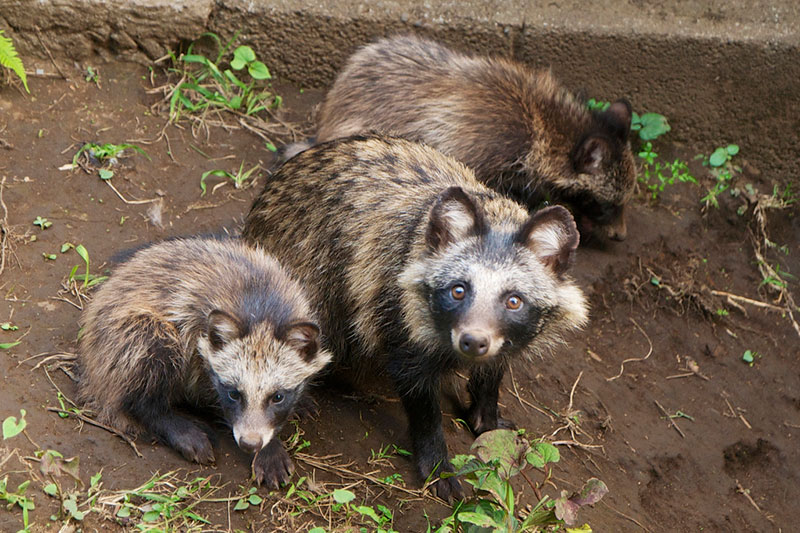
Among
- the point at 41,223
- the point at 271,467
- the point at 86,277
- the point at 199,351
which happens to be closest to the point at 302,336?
the point at 199,351

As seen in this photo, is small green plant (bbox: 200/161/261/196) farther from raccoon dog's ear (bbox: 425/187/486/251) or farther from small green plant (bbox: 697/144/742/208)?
small green plant (bbox: 697/144/742/208)

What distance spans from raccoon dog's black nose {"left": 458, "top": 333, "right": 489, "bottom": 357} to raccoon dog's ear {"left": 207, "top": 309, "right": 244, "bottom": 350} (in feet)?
3.58

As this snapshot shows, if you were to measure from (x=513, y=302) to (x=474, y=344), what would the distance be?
357mm

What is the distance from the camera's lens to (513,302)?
407 centimetres

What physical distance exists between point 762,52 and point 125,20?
4850 millimetres

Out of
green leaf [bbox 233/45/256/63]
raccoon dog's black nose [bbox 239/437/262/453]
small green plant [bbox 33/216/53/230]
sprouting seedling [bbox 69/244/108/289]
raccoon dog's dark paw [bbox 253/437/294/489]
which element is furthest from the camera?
green leaf [bbox 233/45/256/63]

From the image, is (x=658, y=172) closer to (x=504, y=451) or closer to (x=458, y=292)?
(x=458, y=292)

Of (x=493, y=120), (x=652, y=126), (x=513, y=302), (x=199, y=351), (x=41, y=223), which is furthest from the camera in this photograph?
(x=652, y=126)

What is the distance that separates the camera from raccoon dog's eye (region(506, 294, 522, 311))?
4062 mm

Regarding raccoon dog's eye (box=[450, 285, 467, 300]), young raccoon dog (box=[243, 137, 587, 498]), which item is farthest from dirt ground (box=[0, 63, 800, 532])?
raccoon dog's eye (box=[450, 285, 467, 300])

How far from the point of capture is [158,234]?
5680 millimetres

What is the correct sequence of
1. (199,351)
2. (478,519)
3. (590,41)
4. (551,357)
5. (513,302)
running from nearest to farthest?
1. (478,519)
2. (513,302)
3. (199,351)
4. (551,357)
5. (590,41)

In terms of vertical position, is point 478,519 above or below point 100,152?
above

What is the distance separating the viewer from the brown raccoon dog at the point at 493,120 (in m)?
6.23
